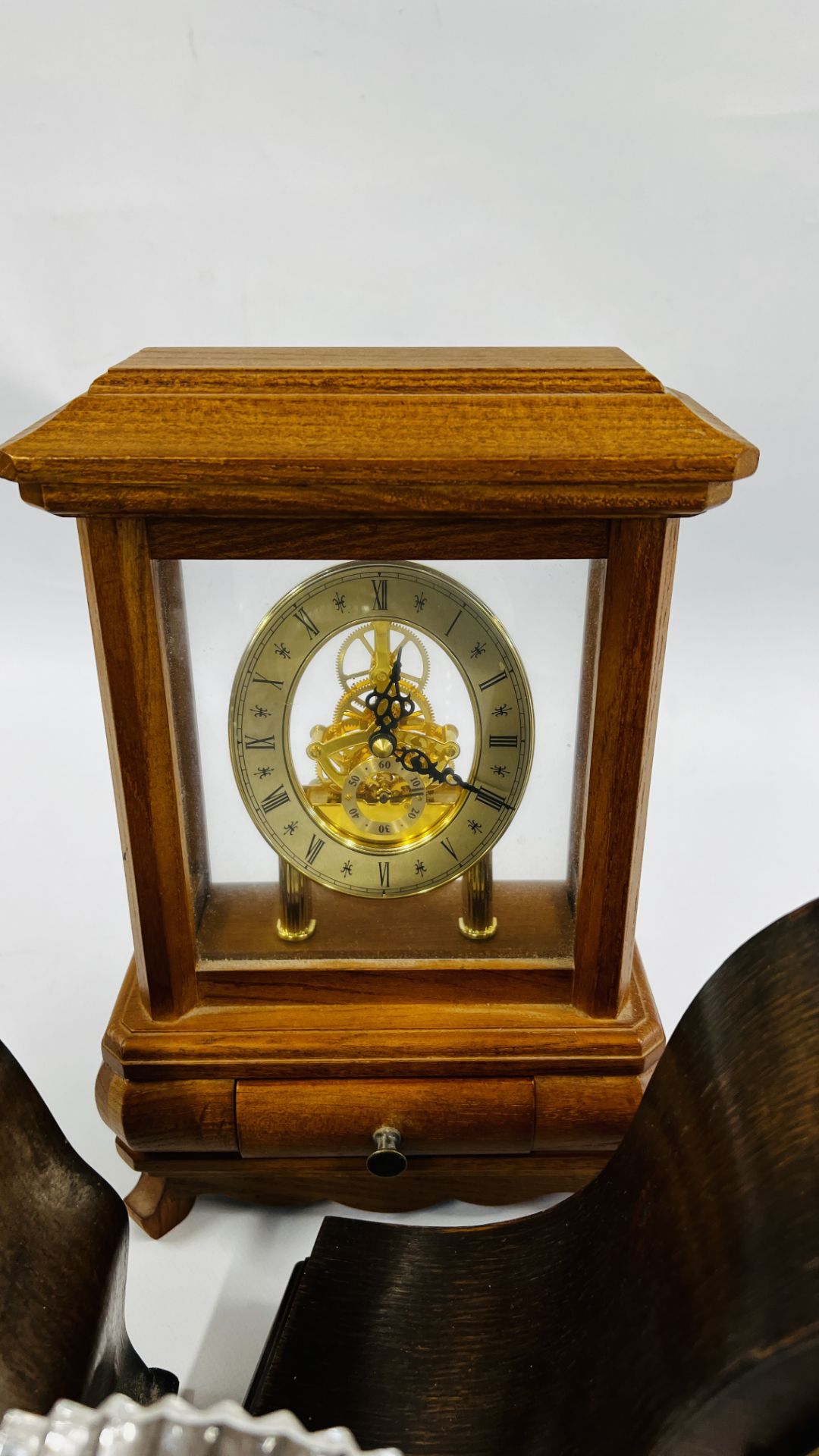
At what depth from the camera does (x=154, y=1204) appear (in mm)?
1462

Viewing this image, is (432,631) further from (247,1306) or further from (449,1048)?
(247,1306)

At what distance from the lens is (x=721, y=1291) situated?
0.84 m

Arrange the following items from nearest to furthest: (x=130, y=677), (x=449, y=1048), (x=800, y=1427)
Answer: (x=800, y=1427), (x=130, y=677), (x=449, y=1048)

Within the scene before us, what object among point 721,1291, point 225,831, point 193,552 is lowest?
point 225,831

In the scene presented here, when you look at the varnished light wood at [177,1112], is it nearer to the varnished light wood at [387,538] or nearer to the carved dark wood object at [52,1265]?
the carved dark wood object at [52,1265]

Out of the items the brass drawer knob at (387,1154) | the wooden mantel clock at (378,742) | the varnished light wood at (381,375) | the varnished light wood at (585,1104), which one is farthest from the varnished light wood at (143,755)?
the varnished light wood at (585,1104)

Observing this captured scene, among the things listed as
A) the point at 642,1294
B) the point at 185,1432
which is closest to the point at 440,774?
the point at 642,1294

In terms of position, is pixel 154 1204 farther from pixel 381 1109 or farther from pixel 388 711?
pixel 388 711

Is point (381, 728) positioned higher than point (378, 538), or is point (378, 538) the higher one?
point (378, 538)

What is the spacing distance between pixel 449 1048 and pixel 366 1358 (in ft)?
1.01

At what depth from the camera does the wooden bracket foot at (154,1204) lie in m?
1.46

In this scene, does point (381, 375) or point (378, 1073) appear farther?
point (378, 1073)

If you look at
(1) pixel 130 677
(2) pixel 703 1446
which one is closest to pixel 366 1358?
(2) pixel 703 1446

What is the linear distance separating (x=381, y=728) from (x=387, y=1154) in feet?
1.39
